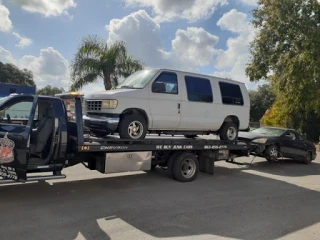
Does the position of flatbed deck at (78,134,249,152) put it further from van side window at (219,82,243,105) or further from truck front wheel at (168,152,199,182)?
van side window at (219,82,243,105)

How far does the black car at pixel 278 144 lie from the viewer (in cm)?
1148

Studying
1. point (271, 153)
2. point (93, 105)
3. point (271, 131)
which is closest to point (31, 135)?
point (93, 105)

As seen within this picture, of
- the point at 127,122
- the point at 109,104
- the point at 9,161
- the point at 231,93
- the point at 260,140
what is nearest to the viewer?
the point at 9,161

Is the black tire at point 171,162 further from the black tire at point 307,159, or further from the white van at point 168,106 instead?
the black tire at point 307,159

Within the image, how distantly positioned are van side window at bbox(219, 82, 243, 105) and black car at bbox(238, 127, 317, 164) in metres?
2.06

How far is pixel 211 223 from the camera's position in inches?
206

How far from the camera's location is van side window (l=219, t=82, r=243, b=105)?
8984 mm

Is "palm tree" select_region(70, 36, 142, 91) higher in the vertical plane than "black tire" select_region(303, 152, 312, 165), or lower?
higher

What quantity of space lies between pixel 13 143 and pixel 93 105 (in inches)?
83.2

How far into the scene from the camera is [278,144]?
11.9m

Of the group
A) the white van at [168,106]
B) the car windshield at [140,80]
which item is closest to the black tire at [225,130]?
the white van at [168,106]

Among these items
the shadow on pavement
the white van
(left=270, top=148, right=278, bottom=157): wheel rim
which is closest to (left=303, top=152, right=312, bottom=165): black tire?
the shadow on pavement

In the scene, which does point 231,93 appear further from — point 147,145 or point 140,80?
point 147,145

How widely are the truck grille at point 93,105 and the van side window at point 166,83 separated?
4.41 feet
